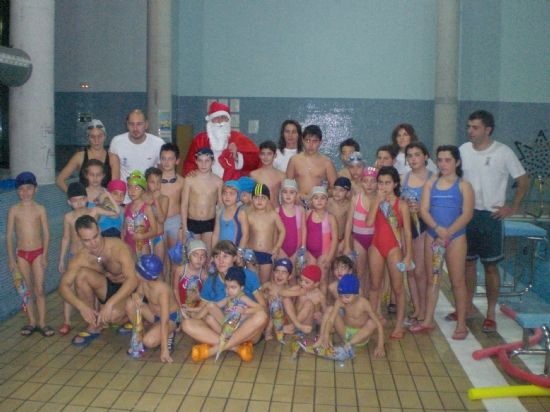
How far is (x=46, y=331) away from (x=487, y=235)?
14.4 feet

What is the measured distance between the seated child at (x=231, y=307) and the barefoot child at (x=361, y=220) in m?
1.38

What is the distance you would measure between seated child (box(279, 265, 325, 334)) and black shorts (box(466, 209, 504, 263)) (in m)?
1.65

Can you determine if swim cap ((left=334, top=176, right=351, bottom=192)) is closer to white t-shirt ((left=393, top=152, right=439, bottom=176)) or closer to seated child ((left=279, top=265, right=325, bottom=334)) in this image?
white t-shirt ((left=393, top=152, right=439, bottom=176))

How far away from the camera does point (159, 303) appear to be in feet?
17.6

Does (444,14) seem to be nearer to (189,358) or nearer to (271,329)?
(271,329)

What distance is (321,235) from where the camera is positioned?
612cm

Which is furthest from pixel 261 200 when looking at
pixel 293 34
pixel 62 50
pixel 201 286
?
pixel 62 50

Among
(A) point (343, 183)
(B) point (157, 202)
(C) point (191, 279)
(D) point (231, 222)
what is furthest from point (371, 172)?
(B) point (157, 202)

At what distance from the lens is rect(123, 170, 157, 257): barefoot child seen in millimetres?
6184

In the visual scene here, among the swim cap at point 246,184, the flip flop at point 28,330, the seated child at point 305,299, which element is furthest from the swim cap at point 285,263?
the flip flop at point 28,330

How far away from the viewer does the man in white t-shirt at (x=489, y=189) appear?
585cm

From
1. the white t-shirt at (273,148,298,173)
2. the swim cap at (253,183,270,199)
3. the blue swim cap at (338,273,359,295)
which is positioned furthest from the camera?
the white t-shirt at (273,148,298,173)

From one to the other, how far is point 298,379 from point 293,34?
9.12 meters

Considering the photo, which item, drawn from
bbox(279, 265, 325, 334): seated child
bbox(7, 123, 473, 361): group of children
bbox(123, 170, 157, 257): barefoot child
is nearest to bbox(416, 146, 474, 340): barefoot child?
bbox(7, 123, 473, 361): group of children
